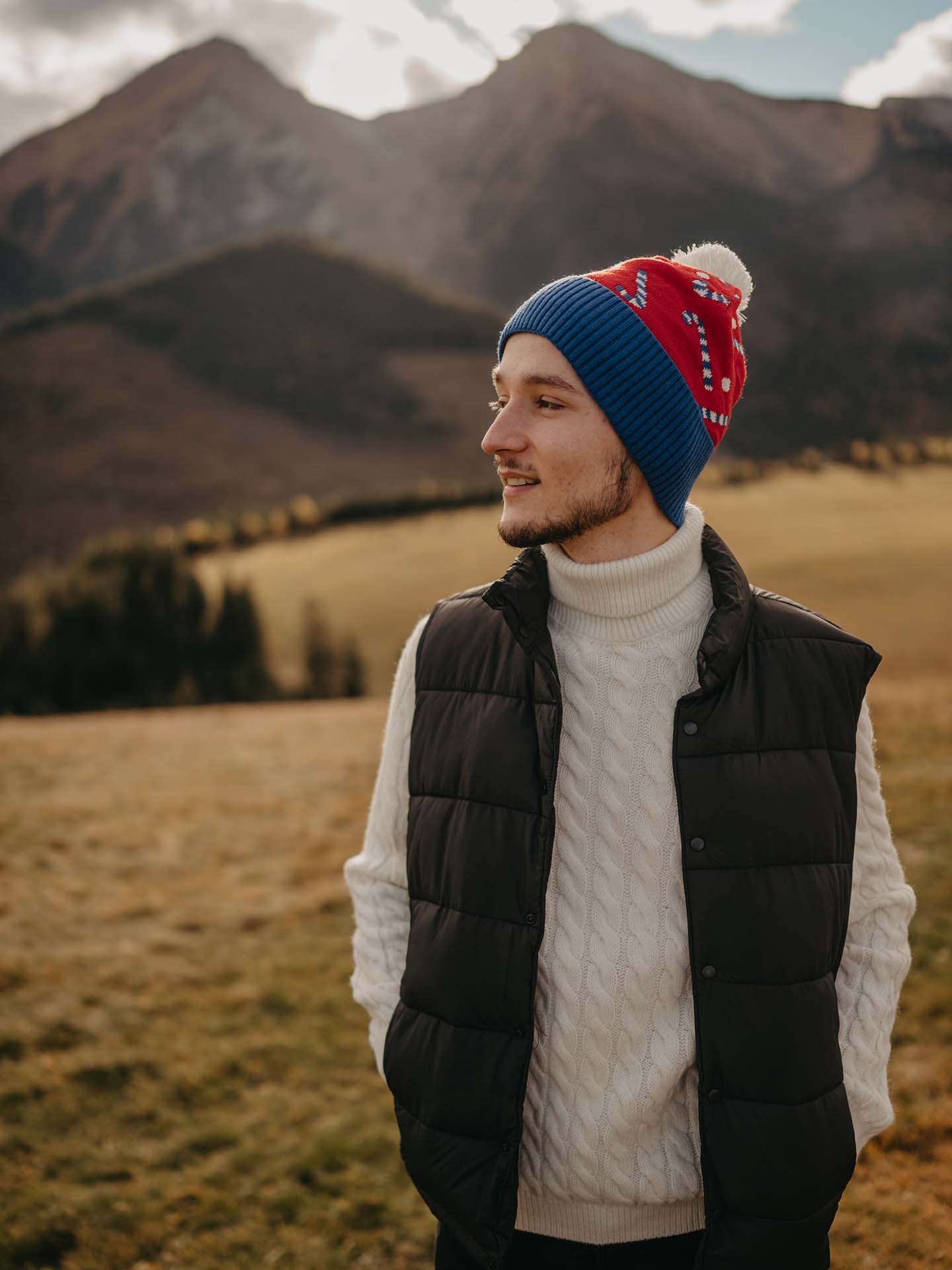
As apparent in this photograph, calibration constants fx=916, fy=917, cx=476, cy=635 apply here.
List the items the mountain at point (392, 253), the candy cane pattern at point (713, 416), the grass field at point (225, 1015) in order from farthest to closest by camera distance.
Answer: the mountain at point (392, 253), the grass field at point (225, 1015), the candy cane pattern at point (713, 416)

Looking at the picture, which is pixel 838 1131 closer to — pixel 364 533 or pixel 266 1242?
pixel 266 1242

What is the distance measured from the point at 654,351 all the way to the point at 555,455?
0.25 metres

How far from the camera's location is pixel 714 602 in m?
1.68

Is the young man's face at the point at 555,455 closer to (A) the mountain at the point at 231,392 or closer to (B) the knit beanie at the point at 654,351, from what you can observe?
(B) the knit beanie at the point at 654,351

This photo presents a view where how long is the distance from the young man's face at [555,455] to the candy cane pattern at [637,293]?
0.16 meters

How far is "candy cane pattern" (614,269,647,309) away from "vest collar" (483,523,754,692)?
1.48 ft

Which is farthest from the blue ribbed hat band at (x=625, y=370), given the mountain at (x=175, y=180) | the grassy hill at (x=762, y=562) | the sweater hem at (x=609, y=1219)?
the mountain at (x=175, y=180)

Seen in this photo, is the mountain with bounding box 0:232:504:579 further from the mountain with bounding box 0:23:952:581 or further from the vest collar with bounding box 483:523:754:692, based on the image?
the vest collar with bounding box 483:523:754:692

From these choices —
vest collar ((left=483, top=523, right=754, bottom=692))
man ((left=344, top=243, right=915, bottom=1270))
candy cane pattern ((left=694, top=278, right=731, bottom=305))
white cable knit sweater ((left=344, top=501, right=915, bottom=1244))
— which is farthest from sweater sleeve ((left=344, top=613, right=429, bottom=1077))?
candy cane pattern ((left=694, top=278, right=731, bottom=305))

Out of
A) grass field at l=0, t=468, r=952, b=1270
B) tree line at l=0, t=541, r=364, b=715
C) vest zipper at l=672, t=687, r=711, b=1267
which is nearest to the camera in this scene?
vest zipper at l=672, t=687, r=711, b=1267

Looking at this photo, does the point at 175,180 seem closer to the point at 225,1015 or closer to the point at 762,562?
the point at 762,562

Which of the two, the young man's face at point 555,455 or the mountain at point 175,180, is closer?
the young man's face at point 555,455

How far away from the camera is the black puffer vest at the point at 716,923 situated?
151 cm

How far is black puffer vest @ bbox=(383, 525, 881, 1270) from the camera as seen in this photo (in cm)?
151
